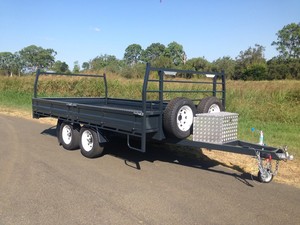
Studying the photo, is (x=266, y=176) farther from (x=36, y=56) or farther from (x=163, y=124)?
(x=36, y=56)

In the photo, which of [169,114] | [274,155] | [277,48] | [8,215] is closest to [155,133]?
[169,114]

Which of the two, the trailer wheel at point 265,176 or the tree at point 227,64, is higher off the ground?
the tree at point 227,64

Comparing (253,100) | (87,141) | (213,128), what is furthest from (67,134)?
(253,100)

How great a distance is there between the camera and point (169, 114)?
580 cm

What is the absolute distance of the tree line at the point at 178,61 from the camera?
4358cm

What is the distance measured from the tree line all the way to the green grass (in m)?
4.15

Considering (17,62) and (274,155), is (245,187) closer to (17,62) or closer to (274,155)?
(274,155)

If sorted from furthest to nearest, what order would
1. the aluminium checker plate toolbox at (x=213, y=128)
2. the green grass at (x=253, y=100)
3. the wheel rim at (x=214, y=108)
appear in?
the green grass at (x=253, y=100) → the wheel rim at (x=214, y=108) → the aluminium checker plate toolbox at (x=213, y=128)

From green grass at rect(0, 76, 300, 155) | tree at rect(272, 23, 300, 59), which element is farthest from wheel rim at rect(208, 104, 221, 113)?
tree at rect(272, 23, 300, 59)

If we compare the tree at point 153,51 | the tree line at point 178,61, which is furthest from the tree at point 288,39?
the tree at point 153,51

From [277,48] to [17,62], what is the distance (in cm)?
8984

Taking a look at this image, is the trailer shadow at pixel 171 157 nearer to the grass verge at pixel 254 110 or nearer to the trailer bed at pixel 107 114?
the grass verge at pixel 254 110

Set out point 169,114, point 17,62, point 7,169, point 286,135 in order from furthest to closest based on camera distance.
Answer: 1. point 17,62
2. point 286,135
3. point 7,169
4. point 169,114

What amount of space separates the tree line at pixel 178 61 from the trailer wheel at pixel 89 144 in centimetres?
1685
